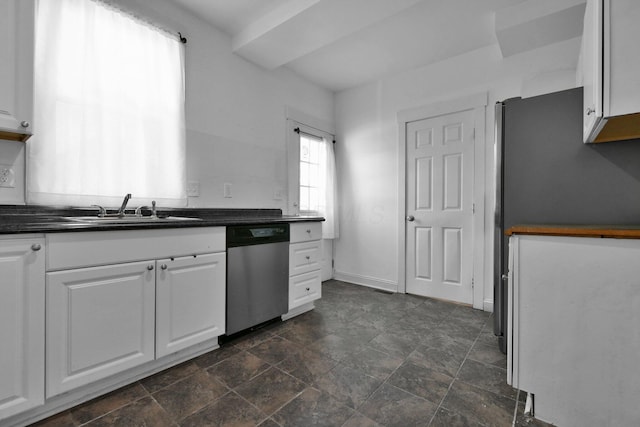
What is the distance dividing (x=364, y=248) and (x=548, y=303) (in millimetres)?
2389

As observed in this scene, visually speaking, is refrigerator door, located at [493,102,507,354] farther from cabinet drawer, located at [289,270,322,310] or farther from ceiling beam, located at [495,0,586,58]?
cabinet drawer, located at [289,270,322,310]

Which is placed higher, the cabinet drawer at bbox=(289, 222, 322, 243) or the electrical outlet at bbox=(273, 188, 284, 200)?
the electrical outlet at bbox=(273, 188, 284, 200)

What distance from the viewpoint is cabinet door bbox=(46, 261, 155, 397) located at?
1242mm

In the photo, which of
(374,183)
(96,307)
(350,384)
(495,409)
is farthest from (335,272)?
(96,307)

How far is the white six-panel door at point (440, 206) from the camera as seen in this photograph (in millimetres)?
2828

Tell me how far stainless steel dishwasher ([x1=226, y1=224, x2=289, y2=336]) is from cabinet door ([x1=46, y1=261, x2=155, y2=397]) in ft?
1.68

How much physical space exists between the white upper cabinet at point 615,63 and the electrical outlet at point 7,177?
9.46 feet

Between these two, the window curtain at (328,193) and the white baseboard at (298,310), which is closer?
the white baseboard at (298,310)

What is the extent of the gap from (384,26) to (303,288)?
2384 millimetres

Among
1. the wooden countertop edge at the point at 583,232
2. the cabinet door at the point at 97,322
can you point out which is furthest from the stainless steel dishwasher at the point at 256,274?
the wooden countertop edge at the point at 583,232

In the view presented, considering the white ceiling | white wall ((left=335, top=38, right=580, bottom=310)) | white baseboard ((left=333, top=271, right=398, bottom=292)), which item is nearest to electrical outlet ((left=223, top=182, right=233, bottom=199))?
the white ceiling

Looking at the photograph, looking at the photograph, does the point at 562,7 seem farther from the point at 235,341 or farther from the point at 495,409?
the point at 235,341

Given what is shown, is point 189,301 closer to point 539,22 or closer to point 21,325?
point 21,325

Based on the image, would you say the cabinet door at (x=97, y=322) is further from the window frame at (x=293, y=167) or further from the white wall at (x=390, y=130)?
the white wall at (x=390, y=130)
